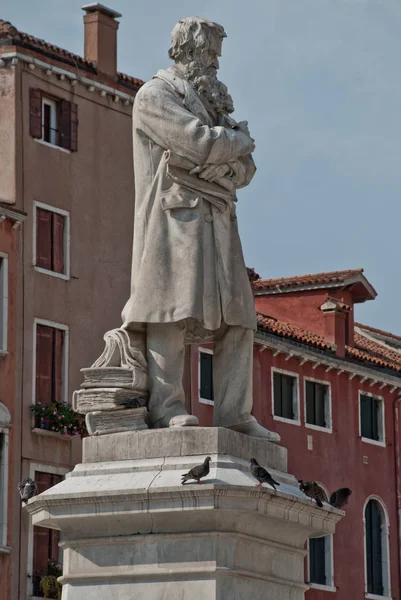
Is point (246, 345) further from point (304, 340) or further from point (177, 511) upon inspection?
point (304, 340)

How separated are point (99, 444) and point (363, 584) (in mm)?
41779

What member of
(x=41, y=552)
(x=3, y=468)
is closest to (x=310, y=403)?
(x=41, y=552)

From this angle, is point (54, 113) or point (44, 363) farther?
point (54, 113)

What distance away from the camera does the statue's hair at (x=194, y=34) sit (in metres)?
13.6

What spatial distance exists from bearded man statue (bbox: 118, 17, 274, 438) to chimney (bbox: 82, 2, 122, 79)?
3269cm

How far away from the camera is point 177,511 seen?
12523 mm

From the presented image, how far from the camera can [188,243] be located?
13273mm

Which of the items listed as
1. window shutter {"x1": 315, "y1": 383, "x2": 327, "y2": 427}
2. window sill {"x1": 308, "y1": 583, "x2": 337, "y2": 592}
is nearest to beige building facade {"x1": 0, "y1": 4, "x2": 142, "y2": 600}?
window shutter {"x1": 315, "y1": 383, "x2": 327, "y2": 427}

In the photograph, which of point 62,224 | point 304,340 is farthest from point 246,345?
point 304,340

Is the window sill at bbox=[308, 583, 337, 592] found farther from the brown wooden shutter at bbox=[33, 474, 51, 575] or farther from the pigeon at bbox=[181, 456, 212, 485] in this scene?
the pigeon at bbox=[181, 456, 212, 485]

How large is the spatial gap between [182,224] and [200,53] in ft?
3.92

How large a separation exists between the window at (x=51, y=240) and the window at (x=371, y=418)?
13782 mm

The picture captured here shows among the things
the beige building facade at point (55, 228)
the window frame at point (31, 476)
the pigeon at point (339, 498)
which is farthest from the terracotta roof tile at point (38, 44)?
the pigeon at point (339, 498)

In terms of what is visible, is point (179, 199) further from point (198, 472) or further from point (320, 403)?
point (320, 403)
